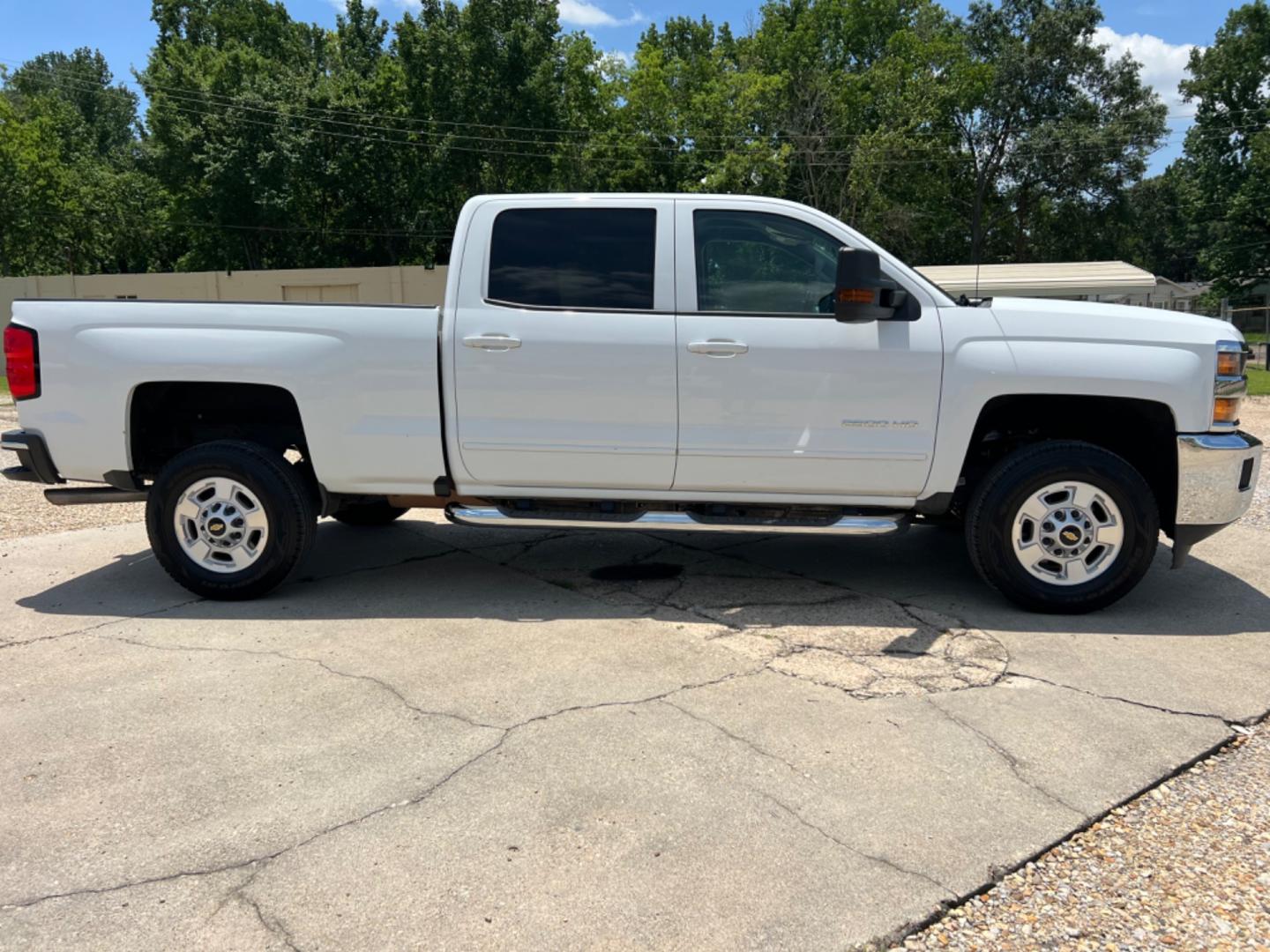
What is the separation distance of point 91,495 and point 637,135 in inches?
1406

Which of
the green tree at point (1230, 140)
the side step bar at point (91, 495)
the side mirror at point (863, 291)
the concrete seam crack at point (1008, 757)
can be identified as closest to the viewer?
the concrete seam crack at point (1008, 757)

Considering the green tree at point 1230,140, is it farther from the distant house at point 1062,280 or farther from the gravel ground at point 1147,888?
the gravel ground at point 1147,888

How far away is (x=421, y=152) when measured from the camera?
3825 centimetres

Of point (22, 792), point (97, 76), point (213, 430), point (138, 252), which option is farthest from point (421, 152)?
point (97, 76)

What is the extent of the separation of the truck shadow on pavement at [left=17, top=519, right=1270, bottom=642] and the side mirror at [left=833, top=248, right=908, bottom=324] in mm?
1570

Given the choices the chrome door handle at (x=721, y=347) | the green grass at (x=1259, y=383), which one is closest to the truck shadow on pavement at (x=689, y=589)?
the chrome door handle at (x=721, y=347)

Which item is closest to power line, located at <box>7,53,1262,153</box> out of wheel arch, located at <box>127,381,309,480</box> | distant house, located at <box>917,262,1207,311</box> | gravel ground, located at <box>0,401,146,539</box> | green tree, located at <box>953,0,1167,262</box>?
green tree, located at <box>953,0,1167,262</box>

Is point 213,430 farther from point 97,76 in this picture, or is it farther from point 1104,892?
point 97,76

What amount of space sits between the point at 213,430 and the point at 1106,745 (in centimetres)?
489

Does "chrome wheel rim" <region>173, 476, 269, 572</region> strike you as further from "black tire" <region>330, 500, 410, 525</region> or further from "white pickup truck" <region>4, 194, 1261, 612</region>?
"black tire" <region>330, 500, 410, 525</region>

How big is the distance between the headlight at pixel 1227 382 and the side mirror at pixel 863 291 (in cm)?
158

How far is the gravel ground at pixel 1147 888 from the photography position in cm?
243

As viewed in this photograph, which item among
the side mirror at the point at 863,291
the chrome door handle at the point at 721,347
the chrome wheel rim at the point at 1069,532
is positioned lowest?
the chrome wheel rim at the point at 1069,532

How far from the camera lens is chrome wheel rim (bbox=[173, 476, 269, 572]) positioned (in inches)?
199
